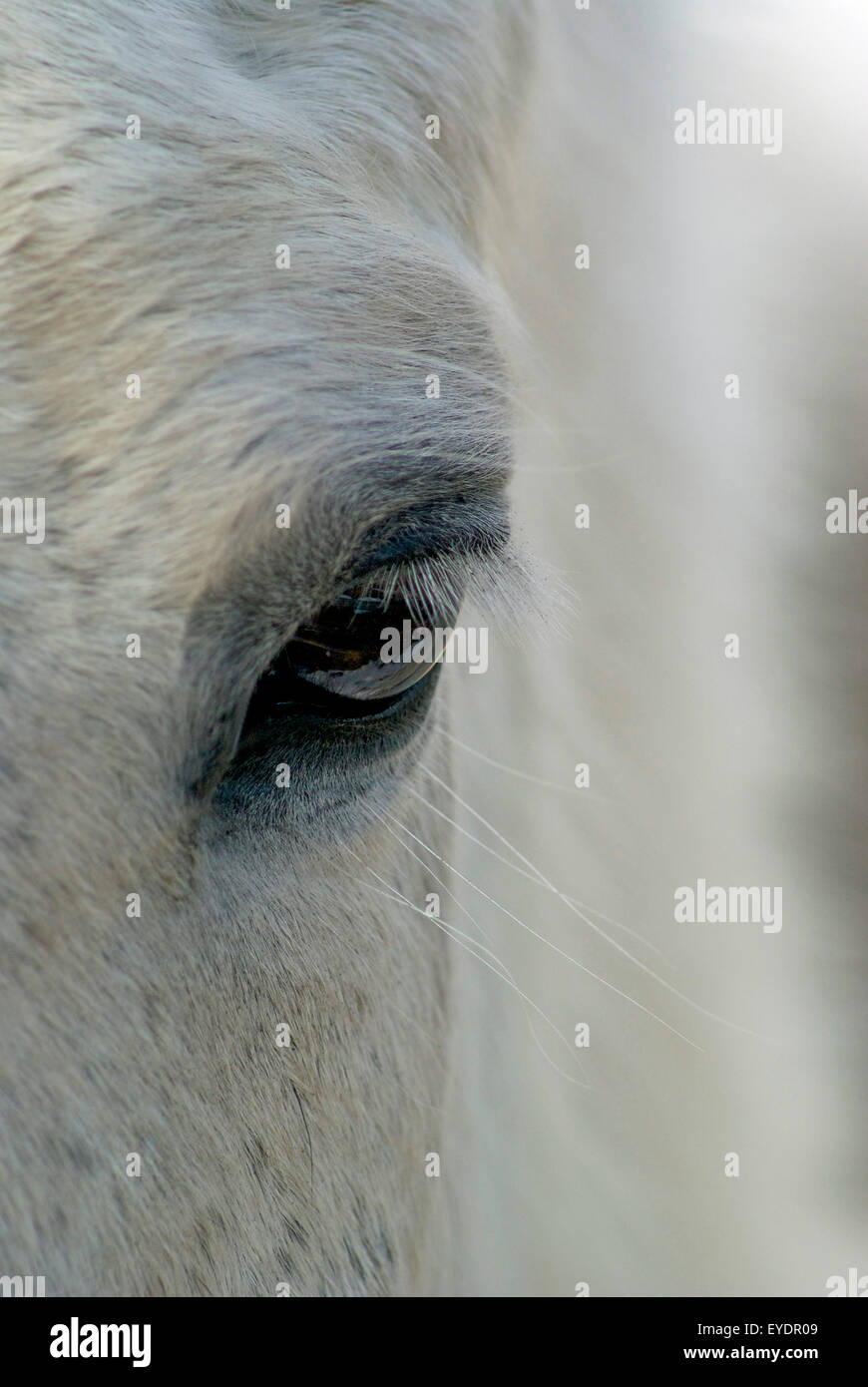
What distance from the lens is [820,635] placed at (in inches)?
67.6

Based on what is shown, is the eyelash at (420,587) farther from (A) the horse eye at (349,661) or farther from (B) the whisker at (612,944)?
(B) the whisker at (612,944)

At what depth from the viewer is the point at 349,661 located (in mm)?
939

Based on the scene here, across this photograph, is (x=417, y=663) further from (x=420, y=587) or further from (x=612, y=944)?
(x=612, y=944)

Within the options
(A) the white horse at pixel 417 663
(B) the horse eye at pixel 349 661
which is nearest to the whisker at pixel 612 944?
(A) the white horse at pixel 417 663

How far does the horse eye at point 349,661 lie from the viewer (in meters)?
0.92

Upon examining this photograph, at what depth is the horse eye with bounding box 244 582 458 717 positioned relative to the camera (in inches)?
36.2

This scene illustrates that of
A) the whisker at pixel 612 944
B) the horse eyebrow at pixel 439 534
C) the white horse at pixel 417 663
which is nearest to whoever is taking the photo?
the white horse at pixel 417 663

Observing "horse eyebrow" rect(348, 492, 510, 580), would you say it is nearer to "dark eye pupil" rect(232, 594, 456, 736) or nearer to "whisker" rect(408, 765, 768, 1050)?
"dark eye pupil" rect(232, 594, 456, 736)

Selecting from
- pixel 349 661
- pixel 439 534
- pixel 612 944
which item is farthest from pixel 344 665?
pixel 612 944

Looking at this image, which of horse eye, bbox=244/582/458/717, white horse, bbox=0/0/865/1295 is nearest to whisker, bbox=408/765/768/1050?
white horse, bbox=0/0/865/1295
